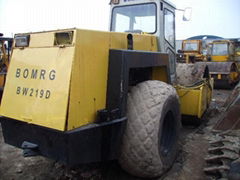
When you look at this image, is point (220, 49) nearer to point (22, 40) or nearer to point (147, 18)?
point (147, 18)

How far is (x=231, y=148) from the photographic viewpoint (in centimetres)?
326

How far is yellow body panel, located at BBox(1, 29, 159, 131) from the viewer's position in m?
2.12

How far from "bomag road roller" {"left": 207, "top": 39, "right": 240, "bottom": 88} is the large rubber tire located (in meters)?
8.29

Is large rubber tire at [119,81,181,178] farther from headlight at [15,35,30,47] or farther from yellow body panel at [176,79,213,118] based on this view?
yellow body panel at [176,79,213,118]

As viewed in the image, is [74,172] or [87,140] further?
[74,172]

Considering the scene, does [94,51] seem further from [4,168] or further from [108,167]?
[4,168]

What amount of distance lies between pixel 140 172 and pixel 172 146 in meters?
0.72

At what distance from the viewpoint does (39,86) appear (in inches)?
91.7

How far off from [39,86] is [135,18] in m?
2.31

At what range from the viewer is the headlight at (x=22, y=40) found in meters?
2.56

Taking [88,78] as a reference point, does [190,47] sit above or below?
above

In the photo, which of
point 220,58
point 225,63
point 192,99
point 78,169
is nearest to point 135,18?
point 192,99

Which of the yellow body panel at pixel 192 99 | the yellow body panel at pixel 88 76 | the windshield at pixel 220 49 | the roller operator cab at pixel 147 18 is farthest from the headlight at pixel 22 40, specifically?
the windshield at pixel 220 49

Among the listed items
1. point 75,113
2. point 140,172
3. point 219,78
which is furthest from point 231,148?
point 219,78
